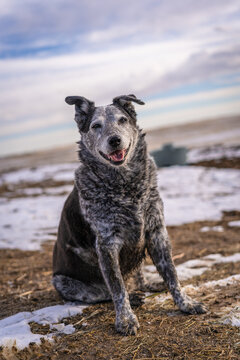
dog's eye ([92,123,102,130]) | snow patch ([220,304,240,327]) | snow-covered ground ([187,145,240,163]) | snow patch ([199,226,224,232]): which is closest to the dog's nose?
dog's eye ([92,123,102,130])

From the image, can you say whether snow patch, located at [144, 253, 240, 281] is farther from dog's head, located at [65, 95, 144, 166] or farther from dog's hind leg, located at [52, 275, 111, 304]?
dog's head, located at [65, 95, 144, 166]

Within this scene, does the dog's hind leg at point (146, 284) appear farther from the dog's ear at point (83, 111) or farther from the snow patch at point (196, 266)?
the dog's ear at point (83, 111)

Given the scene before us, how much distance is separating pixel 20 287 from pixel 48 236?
3842 mm

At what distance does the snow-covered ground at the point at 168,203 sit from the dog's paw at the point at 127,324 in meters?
5.65

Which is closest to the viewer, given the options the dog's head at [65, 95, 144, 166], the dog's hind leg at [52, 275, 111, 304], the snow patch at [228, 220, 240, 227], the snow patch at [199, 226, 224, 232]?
the dog's head at [65, 95, 144, 166]

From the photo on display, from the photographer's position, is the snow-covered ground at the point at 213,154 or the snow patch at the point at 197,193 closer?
the snow patch at the point at 197,193

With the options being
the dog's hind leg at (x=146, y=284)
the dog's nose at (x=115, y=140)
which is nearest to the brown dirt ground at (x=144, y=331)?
the dog's hind leg at (x=146, y=284)

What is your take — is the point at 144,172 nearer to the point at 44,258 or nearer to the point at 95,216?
the point at 95,216

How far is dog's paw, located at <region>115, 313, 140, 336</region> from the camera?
370 centimetres

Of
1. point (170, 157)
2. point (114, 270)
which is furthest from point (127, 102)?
point (170, 157)

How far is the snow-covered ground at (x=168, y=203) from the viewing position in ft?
A: 34.3

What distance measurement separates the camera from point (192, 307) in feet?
13.5

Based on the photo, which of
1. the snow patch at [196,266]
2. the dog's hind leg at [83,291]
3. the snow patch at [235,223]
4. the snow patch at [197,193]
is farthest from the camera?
the snow patch at [197,193]

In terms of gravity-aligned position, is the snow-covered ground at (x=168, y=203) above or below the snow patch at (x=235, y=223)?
above
